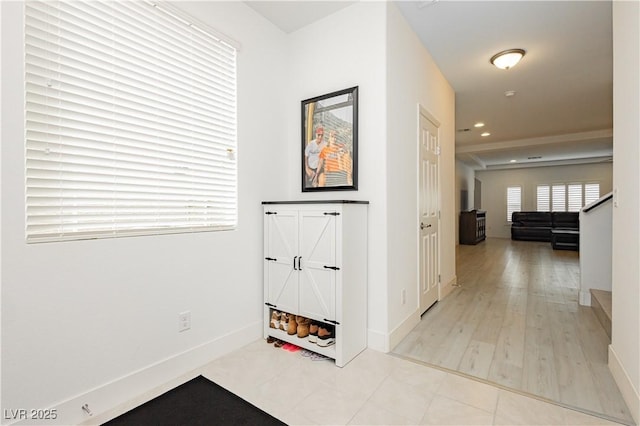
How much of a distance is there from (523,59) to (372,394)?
3.82 m

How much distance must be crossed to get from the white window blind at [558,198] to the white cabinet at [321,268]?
10747mm

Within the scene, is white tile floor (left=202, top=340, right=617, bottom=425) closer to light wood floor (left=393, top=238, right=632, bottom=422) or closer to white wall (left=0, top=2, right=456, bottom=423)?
light wood floor (left=393, top=238, right=632, bottom=422)

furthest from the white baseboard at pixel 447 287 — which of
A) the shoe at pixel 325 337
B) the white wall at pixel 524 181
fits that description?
the white wall at pixel 524 181

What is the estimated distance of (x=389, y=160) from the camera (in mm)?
2352

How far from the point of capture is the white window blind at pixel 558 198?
389 inches

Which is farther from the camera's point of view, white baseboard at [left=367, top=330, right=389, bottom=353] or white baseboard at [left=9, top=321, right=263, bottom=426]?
white baseboard at [left=367, top=330, right=389, bottom=353]

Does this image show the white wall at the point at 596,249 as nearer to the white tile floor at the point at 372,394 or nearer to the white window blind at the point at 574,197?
the white tile floor at the point at 372,394

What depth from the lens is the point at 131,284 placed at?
1746 mm

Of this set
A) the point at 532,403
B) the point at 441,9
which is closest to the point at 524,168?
the point at 441,9

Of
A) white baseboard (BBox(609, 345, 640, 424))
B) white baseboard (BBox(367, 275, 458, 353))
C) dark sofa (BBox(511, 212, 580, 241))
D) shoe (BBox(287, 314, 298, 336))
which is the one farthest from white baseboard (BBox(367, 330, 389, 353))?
dark sofa (BBox(511, 212, 580, 241))

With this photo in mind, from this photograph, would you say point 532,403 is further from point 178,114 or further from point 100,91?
point 100,91

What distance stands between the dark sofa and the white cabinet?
937 centimetres

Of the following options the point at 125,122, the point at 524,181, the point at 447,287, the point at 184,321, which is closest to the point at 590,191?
the point at 524,181

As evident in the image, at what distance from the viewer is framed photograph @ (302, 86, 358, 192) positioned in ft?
8.07
